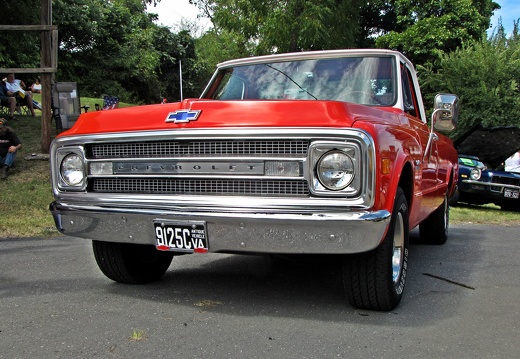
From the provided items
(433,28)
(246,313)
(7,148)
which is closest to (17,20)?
(7,148)

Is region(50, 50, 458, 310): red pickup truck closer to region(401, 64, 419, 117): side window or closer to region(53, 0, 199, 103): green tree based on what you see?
region(401, 64, 419, 117): side window

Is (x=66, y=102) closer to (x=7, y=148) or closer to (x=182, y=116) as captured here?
(x=7, y=148)

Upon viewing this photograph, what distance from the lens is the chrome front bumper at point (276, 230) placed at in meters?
3.19

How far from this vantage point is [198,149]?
140 inches

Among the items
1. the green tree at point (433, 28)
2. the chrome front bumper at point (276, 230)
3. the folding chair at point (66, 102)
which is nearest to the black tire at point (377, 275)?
the chrome front bumper at point (276, 230)

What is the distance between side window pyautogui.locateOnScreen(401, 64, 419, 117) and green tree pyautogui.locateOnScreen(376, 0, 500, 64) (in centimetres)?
1847

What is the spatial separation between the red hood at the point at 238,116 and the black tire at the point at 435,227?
9.20 feet

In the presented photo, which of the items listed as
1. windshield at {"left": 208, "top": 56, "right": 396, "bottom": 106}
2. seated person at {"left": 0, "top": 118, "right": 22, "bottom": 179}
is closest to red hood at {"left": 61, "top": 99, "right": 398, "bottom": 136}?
windshield at {"left": 208, "top": 56, "right": 396, "bottom": 106}

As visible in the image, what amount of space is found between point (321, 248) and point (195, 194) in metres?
0.86

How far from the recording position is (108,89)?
2692cm

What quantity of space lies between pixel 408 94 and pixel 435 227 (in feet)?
6.84

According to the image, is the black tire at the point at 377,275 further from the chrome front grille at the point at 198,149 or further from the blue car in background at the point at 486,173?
the blue car in background at the point at 486,173

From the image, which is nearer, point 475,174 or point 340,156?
point 340,156

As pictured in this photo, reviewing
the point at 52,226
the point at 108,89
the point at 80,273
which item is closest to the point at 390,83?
the point at 80,273
